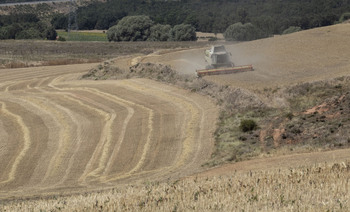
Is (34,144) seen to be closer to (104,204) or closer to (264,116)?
(264,116)

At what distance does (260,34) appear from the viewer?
106 metres

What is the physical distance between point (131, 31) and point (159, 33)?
17.4 feet

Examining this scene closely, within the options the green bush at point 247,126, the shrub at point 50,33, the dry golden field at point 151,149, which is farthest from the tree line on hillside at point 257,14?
the green bush at point 247,126

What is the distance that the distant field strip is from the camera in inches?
1142

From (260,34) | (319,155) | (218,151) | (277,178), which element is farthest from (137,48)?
(277,178)

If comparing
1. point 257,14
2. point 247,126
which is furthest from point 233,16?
point 247,126

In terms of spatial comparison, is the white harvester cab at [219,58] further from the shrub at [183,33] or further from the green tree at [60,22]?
the green tree at [60,22]

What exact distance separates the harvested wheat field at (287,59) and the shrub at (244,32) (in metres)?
28.7

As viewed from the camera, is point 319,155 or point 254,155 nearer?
point 319,155

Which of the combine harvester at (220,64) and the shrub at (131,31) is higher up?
the combine harvester at (220,64)

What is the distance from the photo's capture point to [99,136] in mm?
37125

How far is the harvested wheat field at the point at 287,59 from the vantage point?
48344mm

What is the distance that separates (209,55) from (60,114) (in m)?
15.9

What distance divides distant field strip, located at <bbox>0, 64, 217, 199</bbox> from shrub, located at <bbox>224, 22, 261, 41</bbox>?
52.1m
